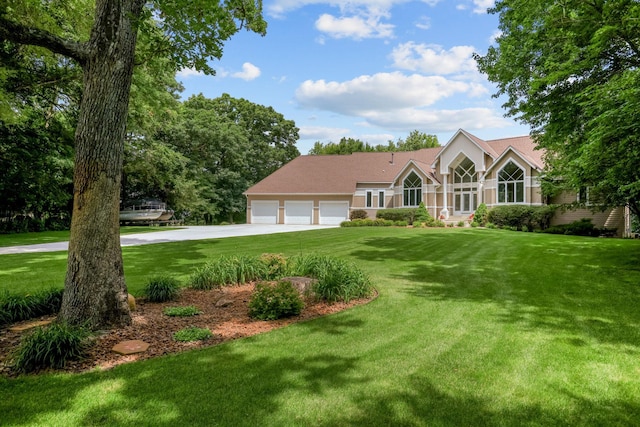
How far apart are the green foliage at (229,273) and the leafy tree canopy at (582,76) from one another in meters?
7.09

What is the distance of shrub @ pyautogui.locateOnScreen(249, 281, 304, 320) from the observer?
5.71 meters

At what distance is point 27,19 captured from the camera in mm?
9461

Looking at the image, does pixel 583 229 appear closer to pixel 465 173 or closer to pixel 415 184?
pixel 465 173

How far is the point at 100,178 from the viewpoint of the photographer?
483 cm

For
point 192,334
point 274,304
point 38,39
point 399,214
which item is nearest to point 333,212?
point 399,214

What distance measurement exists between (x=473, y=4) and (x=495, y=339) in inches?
430

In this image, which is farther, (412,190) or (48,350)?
(412,190)

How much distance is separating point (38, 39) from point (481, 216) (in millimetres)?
26245

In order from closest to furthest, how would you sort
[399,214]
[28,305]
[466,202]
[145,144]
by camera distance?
[28,305], [145,144], [399,214], [466,202]

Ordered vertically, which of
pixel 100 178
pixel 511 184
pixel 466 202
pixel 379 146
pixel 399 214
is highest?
pixel 379 146

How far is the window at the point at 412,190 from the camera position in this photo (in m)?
31.7

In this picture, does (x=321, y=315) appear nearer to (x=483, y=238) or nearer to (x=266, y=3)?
(x=266, y=3)

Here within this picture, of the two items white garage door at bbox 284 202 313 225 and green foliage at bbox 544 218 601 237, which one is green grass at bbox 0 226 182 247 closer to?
white garage door at bbox 284 202 313 225

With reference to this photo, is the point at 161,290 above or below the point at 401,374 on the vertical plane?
above
